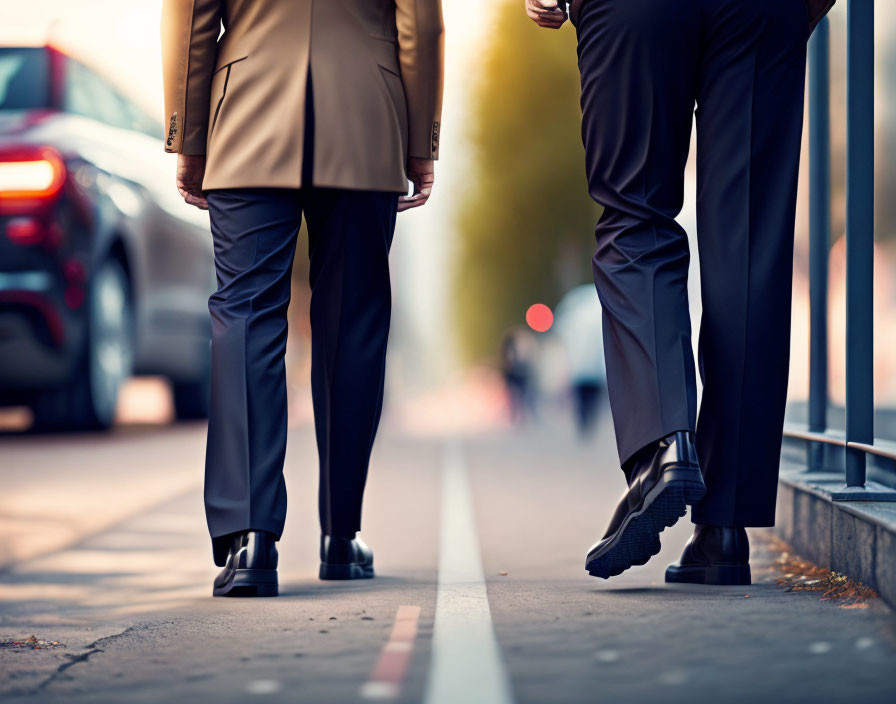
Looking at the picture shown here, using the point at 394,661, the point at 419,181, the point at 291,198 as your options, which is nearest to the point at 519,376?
the point at 419,181

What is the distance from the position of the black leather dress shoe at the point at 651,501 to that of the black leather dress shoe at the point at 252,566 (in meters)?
0.77

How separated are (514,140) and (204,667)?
137ft

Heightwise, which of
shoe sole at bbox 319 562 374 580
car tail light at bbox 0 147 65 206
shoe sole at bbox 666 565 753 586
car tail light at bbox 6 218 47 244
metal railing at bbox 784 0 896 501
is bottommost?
shoe sole at bbox 319 562 374 580

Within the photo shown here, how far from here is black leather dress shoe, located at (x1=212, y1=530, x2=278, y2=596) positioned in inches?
135

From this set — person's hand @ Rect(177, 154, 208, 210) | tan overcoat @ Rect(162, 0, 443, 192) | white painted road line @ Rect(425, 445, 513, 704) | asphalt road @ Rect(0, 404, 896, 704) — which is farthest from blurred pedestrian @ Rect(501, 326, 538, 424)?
tan overcoat @ Rect(162, 0, 443, 192)

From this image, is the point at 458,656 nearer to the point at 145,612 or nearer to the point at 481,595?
the point at 481,595

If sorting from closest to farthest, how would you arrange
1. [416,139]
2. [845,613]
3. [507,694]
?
[507,694]
[845,613]
[416,139]

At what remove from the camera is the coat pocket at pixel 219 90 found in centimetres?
371

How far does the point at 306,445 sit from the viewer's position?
1266 cm

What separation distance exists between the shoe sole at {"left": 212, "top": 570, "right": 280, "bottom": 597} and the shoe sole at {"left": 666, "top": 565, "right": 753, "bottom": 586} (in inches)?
37.3

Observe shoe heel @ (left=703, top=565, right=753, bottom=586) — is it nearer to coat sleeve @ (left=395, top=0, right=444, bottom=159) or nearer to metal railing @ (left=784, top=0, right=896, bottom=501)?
metal railing @ (left=784, top=0, right=896, bottom=501)

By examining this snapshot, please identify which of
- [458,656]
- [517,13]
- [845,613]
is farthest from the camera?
[517,13]

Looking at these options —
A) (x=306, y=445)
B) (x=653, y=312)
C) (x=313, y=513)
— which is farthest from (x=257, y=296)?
(x=306, y=445)

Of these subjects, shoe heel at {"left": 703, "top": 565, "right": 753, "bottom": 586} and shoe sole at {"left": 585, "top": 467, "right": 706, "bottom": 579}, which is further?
shoe heel at {"left": 703, "top": 565, "right": 753, "bottom": 586}
